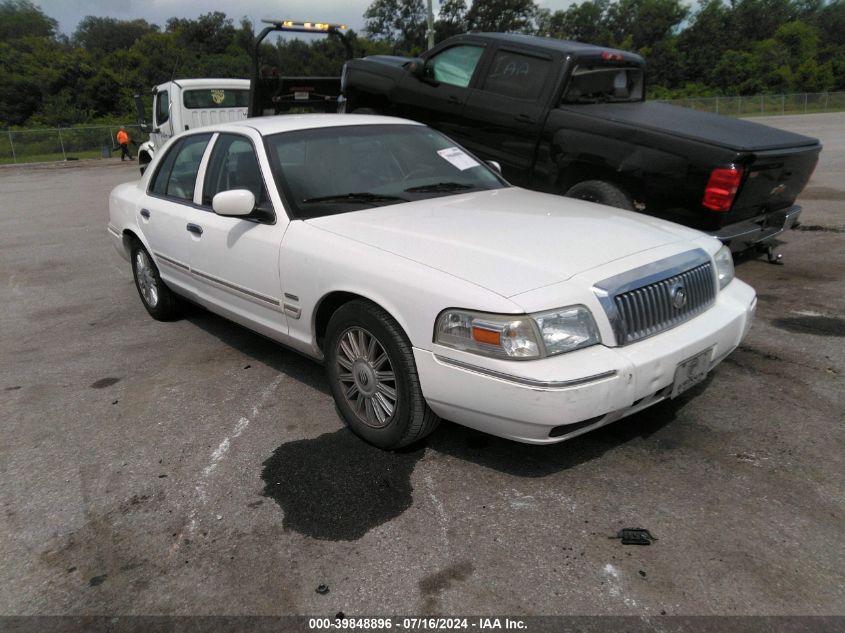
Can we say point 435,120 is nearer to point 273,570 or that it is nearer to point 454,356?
point 454,356

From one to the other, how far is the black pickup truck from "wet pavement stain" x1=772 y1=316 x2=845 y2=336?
689 mm

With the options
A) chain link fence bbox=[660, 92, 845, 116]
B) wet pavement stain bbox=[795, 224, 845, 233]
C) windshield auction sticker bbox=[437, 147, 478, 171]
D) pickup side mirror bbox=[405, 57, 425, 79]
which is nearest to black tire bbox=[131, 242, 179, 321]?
windshield auction sticker bbox=[437, 147, 478, 171]

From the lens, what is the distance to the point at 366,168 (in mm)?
4219

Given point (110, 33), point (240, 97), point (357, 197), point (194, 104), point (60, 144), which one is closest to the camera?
point (357, 197)

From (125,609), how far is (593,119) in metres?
4.98

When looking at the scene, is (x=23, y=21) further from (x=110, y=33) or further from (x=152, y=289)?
(x=152, y=289)

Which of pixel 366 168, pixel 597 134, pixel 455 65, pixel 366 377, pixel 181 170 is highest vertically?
pixel 455 65

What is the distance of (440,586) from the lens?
8.26 feet

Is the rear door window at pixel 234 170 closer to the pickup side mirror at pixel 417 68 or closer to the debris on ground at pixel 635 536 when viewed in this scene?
the debris on ground at pixel 635 536

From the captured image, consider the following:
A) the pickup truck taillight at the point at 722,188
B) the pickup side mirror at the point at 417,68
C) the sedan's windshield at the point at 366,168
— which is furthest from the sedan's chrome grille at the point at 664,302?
the pickup side mirror at the point at 417,68

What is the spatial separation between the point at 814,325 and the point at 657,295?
2.57 m

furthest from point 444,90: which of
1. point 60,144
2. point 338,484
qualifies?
point 60,144

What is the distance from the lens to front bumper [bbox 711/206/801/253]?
523 centimetres

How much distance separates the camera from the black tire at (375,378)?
3.15 meters
